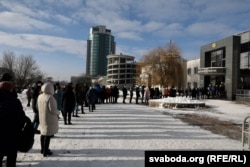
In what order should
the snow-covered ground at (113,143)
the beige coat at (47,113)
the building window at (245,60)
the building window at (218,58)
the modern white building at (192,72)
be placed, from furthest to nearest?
the modern white building at (192,72), the building window at (218,58), the building window at (245,60), the beige coat at (47,113), the snow-covered ground at (113,143)

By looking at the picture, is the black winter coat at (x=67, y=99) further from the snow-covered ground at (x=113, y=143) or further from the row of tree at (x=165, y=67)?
the row of tree at (x=165, y=67)

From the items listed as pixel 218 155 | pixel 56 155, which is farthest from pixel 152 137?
pixel 218 155

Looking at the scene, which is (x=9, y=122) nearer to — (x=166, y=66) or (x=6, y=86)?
(x=6, y=86)

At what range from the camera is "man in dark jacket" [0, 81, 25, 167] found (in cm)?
588

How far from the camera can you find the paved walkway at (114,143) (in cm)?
766

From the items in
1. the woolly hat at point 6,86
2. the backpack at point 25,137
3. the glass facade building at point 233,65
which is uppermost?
the glass facade building at point 233,65

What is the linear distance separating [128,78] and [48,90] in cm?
14088

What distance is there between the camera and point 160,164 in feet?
18.3

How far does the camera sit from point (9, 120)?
5.91 meters

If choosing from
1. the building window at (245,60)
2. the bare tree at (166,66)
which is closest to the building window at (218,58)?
the building window at (245,60)

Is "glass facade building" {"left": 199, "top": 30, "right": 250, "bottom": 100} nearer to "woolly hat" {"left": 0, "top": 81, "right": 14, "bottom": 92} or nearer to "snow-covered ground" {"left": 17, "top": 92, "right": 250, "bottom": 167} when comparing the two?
"snow-covered ground" {"left": 17, "top": 92, "right": 250, "bottom": 167}

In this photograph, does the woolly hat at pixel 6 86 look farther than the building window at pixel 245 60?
No

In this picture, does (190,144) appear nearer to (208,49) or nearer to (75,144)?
(75,144)

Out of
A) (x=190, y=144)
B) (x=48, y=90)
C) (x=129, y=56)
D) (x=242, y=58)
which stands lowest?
(x=190, y=144)
